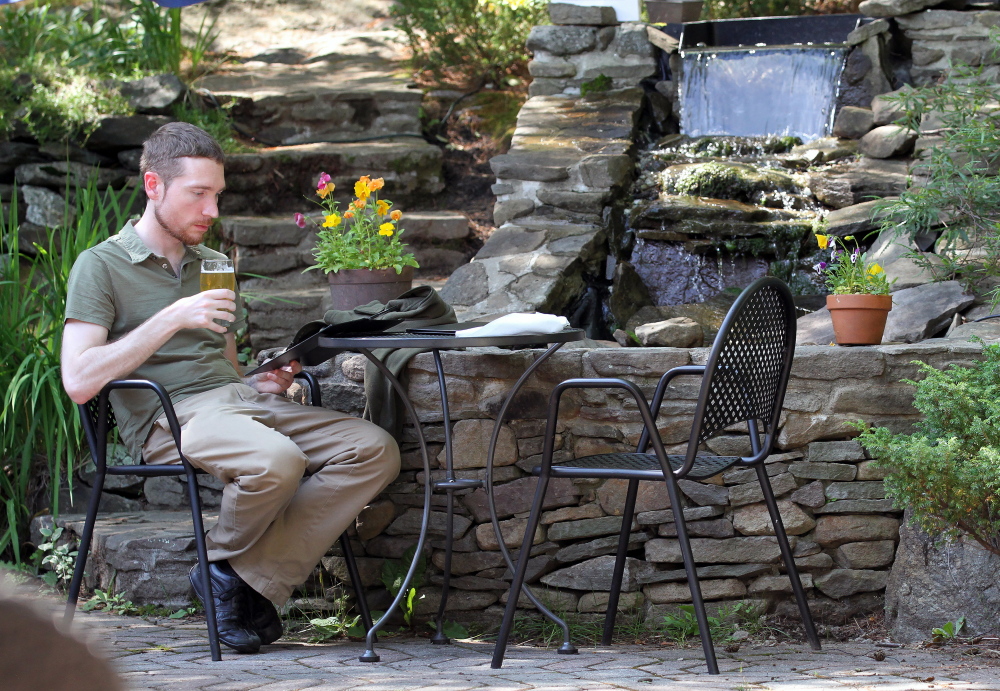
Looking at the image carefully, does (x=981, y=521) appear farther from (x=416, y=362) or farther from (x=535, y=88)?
(x=535, y=88)

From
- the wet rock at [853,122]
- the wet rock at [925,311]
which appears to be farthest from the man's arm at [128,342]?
the wet rock at [853,122]

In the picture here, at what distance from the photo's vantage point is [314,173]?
604cm

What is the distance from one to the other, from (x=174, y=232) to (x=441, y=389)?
878 millimetres

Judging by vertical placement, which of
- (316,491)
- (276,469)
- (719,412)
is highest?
(719,412)

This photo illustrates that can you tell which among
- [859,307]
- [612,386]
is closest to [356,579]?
[612,386]

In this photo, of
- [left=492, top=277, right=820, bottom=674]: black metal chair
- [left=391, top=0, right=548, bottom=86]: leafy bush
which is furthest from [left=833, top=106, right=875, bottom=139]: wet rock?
[left=492, top=277, right=820, bottom=674]: black metal chair

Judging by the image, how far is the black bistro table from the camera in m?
2.54

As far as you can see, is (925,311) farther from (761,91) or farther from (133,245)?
(761,91)

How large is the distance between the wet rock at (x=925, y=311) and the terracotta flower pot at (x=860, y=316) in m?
0.37

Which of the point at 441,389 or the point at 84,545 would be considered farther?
the point at 441,389

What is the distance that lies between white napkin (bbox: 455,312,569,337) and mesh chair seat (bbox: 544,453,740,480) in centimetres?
35

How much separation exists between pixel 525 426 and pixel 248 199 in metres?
3.38

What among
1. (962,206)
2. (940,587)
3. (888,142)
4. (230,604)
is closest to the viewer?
(230,604)

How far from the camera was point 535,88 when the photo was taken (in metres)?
6.47
